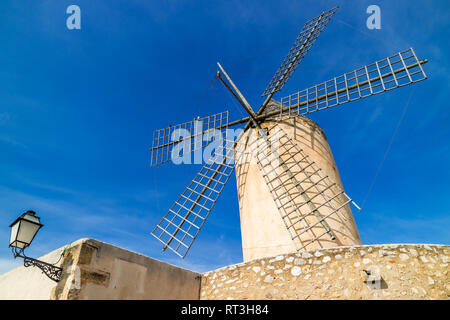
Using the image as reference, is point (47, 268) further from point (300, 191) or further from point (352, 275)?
point (300, 191)

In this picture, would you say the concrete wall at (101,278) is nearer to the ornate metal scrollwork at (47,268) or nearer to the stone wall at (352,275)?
the ornate metal scrollwork at (47,268)

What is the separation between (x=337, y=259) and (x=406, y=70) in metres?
4.00

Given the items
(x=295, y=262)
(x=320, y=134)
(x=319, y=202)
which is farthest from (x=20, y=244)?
(x=320, y=134)

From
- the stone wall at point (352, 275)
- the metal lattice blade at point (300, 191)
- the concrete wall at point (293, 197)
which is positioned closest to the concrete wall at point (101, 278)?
the stone wall at point (352, 275)

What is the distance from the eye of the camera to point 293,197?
4523mm

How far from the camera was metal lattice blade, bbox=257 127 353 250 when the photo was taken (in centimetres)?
415

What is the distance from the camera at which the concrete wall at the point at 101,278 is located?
262cm

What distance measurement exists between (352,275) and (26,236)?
3265 millimetres

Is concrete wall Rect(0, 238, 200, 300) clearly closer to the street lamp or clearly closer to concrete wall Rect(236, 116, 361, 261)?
the street lamp

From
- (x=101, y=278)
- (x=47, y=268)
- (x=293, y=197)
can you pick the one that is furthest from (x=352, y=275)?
(x=47, y=268)

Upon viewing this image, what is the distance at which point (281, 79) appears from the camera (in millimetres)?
6598

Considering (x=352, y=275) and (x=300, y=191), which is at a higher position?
(x=300, y=191)
